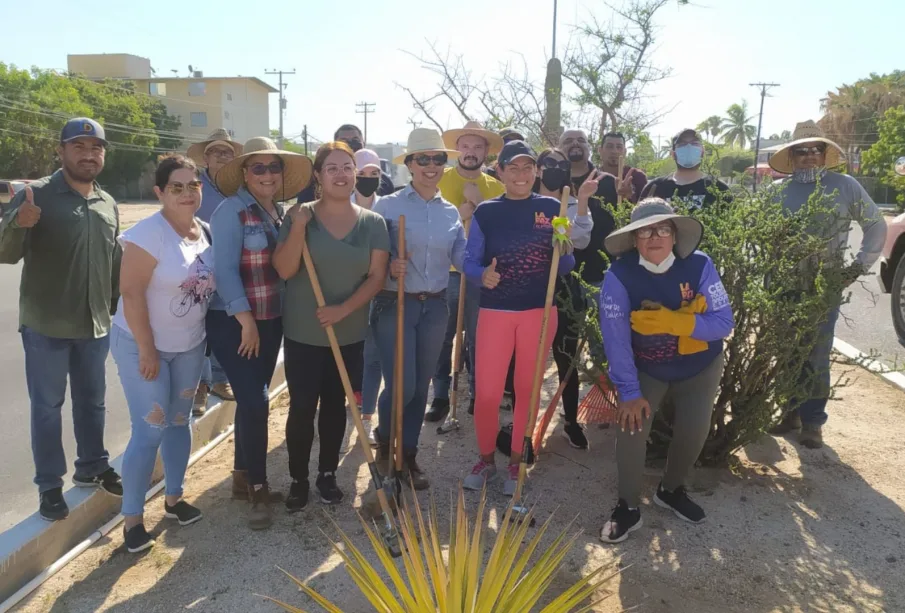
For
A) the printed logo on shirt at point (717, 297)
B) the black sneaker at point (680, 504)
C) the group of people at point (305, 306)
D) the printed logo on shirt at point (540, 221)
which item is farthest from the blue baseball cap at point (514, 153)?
the black sneaker at point (680, 504)

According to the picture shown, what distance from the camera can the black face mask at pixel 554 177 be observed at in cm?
406

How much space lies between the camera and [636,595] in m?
2.80

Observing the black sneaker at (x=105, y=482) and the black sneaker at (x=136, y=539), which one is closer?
the black sneaker at (x=136, y=539)

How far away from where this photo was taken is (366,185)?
4.98 m

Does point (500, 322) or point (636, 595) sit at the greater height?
point (500, 322)

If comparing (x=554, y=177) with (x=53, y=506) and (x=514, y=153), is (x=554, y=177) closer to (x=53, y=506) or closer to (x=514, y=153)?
(x=514, y=153)

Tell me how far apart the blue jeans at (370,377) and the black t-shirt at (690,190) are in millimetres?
2206

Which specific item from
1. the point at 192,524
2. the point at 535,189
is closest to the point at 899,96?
the point at 535,189

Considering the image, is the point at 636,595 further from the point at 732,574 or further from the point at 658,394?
the point at 658,394

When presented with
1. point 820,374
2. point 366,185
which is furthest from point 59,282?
point 820,374

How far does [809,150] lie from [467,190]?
2.29 meters

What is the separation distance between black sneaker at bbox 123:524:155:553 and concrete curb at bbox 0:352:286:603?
0.29 metres

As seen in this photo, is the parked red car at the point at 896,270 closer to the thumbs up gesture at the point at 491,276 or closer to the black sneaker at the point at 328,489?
the thumbs up gesture at the point at 491,276

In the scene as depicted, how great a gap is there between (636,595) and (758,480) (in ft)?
4.69
